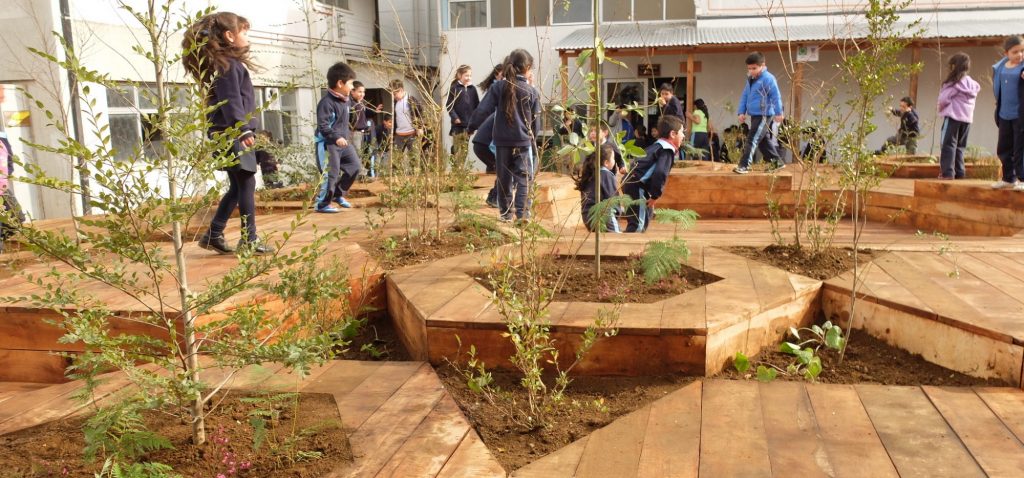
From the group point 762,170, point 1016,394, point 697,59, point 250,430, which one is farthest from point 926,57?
point 250,430

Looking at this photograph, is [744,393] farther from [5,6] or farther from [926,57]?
[926,57]

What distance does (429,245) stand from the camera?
482cm

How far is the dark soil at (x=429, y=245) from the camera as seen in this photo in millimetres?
4453

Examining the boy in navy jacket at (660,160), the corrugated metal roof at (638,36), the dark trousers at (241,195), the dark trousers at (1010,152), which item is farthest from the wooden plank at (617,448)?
the corrugated metal roof at (638,36)

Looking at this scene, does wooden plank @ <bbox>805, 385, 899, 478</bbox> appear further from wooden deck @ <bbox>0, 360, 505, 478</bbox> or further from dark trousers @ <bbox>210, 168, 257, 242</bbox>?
dark trousers @ <bbox>210, 168, 257, 242</bbox>

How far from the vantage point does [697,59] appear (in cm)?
1838

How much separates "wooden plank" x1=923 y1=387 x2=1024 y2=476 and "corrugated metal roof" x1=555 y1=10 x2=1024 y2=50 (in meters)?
12.9

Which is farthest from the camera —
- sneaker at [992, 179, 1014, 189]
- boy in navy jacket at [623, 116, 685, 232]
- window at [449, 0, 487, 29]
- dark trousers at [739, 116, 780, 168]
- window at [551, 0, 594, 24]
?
window at [449, 0, 487, 29]

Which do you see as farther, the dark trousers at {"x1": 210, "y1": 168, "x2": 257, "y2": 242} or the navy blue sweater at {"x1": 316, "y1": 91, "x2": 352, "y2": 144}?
the navy blue sweater at {"x1": 316, "y1": 91, "x2": 352, "y2": 144}

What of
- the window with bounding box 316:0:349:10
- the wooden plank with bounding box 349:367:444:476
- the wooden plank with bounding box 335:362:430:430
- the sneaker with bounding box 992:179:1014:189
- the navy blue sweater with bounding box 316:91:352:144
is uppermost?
the window with bounding box 316:0:349:10

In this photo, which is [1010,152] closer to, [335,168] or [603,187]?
[603,187]

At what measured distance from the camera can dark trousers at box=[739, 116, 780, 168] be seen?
29.9 feet

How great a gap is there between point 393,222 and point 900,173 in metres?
7.07

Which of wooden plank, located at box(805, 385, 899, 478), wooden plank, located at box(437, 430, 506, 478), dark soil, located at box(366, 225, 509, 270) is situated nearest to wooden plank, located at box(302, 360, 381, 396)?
wooden plank, located at box(437, 430, 506, 478)
